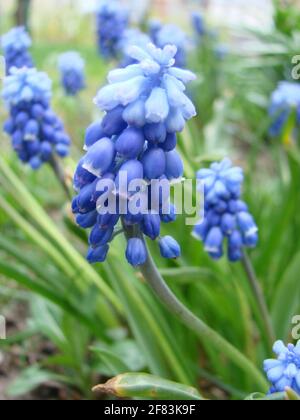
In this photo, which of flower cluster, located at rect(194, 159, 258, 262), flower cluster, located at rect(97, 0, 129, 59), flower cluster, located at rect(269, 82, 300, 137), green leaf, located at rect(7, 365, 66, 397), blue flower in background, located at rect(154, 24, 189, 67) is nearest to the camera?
flower cluster, located at rect(194, 159, 258, 262)

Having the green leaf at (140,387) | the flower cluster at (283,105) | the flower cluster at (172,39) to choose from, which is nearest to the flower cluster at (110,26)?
the flower cluster at (172,39)

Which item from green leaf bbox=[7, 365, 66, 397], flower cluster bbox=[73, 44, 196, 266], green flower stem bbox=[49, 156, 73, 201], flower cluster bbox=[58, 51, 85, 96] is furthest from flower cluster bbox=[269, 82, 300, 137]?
flower cluster bbox=[73, 44, 196, 266]

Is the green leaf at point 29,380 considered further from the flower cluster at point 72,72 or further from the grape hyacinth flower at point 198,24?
the grape hyacinth flower at point 198,24

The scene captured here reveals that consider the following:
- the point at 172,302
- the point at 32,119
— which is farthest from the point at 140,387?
the point at 32,119

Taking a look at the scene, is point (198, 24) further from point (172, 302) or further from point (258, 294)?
point (172, 302)

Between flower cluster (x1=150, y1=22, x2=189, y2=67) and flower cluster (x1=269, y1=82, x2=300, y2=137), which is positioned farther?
flower cluster (x1=150, y1=22, x2=189, y2=67)

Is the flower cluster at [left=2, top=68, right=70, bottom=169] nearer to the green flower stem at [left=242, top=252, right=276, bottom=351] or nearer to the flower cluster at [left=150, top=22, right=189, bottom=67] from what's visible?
the green flower stem at [left=242, top=252, right=276, bottom=351]

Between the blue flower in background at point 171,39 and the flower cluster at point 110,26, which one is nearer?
the blue flower in background at point 171,39
